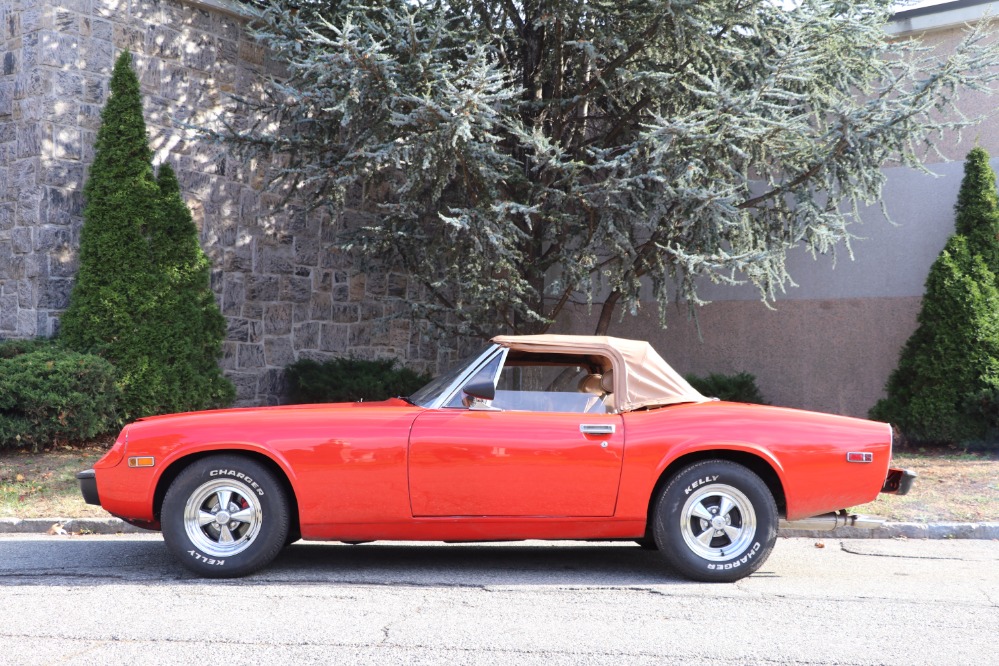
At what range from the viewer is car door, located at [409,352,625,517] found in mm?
5539

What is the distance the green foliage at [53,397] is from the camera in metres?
9.52

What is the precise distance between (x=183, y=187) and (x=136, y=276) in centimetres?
178

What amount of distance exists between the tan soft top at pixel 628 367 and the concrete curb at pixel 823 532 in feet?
7.70

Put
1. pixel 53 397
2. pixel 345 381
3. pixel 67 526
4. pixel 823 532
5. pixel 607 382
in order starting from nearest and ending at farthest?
pixel 607 382 → pixel 67 526 → pixel 823 532 → pixel 53 397 → pixel 345 381

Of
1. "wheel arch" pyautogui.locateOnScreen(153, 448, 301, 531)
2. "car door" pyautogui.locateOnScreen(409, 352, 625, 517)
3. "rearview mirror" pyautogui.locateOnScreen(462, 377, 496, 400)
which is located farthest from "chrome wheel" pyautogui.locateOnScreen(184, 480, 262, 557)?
"rearview mirror" pyautogui.locateOnScreen(462, 377, 496, 400)

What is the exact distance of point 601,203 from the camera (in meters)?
10.4

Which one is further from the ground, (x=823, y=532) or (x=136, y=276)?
(x=136, y=276)

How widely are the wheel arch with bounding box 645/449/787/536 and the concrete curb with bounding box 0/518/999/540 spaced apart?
205cm

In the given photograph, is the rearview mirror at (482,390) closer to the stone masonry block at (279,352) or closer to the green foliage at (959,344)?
the green foliage at (959,344)

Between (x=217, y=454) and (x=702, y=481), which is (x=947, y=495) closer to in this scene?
(x=702, y=481)

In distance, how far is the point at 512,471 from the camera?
218 inches

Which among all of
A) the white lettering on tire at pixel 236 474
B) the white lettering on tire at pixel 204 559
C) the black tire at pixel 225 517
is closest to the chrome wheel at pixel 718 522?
the black tire at pixel 225 517

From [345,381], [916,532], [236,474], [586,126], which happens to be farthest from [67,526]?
[586,126]

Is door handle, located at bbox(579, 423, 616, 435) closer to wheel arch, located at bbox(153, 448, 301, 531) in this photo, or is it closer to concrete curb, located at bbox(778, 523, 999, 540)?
wheel arch, located at bbox(153, 448, 301, 531)
